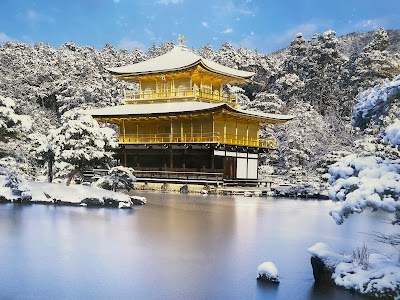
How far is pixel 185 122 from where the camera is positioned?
36469mm

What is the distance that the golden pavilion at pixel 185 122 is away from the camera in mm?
35156

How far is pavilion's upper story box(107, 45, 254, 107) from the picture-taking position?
3841 cm

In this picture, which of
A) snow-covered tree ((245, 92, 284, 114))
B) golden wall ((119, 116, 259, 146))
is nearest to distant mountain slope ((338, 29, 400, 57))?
snow-covered tree ((245, 92, 284, 114))

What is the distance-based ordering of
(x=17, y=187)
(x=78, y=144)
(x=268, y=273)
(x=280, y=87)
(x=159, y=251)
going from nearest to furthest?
(x=268, y=273) < (x=159, y=251) < (x=17, y=187) < (x=78, y=144) < (x=280, y=87)

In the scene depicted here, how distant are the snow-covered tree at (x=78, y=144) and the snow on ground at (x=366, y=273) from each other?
630 inches

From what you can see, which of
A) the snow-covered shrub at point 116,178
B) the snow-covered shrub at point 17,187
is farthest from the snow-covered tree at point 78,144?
the snow-covered shrub at point 17,187

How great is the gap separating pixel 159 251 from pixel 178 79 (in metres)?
29.8

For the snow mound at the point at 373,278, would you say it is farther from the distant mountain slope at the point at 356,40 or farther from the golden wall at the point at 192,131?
the distant mountain slope at the point at 356,40

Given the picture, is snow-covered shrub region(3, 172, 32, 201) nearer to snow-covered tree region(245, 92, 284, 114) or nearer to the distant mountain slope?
snow-covered tree region(245, 92, 284, 114)

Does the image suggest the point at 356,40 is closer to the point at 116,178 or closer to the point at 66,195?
the point at 116,178

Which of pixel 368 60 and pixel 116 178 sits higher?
pixel 368 60

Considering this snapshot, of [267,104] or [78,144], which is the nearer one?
[78,144]

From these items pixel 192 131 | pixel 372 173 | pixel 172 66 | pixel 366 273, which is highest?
pixel 172 66

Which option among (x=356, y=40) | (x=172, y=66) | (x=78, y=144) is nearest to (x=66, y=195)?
(x=78, y=144)
